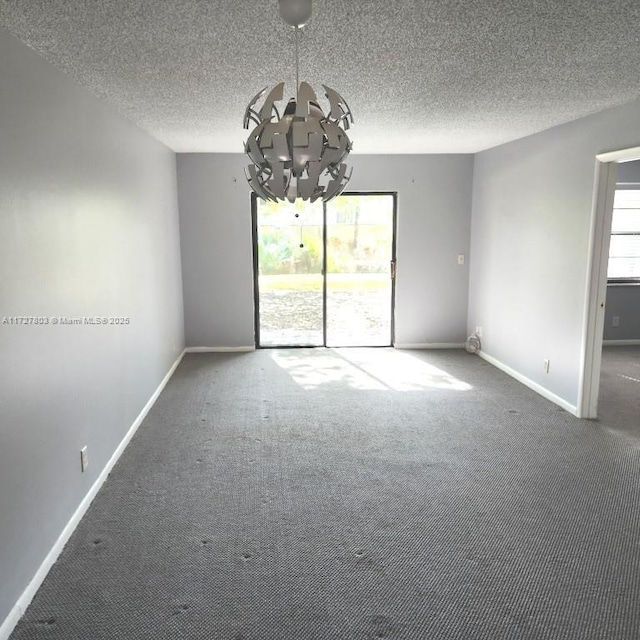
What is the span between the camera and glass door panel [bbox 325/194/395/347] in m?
6.05

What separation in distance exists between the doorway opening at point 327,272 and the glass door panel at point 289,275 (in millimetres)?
12

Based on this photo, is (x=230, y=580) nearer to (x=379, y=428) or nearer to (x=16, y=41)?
(x=379, y=428)

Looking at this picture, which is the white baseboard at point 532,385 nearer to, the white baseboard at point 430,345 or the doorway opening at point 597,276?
the doorway opening at point 597,276

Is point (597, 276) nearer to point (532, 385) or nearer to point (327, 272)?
point (532, 385)

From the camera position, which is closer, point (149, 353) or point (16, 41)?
point (16, 41)

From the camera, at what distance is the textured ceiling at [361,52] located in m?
1.83

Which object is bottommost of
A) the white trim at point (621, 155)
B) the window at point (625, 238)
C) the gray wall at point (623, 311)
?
the gray wall at point (623, 311)

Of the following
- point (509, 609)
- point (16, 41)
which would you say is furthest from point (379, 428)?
point (16, 41)

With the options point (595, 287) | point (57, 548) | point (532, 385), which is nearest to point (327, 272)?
point (532, 385)

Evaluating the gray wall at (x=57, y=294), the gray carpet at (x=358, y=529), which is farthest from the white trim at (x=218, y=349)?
the gray wall at (x=57, y=294)

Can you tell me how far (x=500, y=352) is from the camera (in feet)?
17.7

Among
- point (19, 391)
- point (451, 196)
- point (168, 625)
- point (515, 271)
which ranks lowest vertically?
point (168, 625)

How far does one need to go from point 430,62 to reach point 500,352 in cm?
366

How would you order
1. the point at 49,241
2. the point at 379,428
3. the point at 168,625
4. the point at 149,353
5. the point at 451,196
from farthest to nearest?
1. the point at 451,196
2. the point at 149,353
3. the point at 379,428
4. the point at 49,241
5. the point at 168,625
